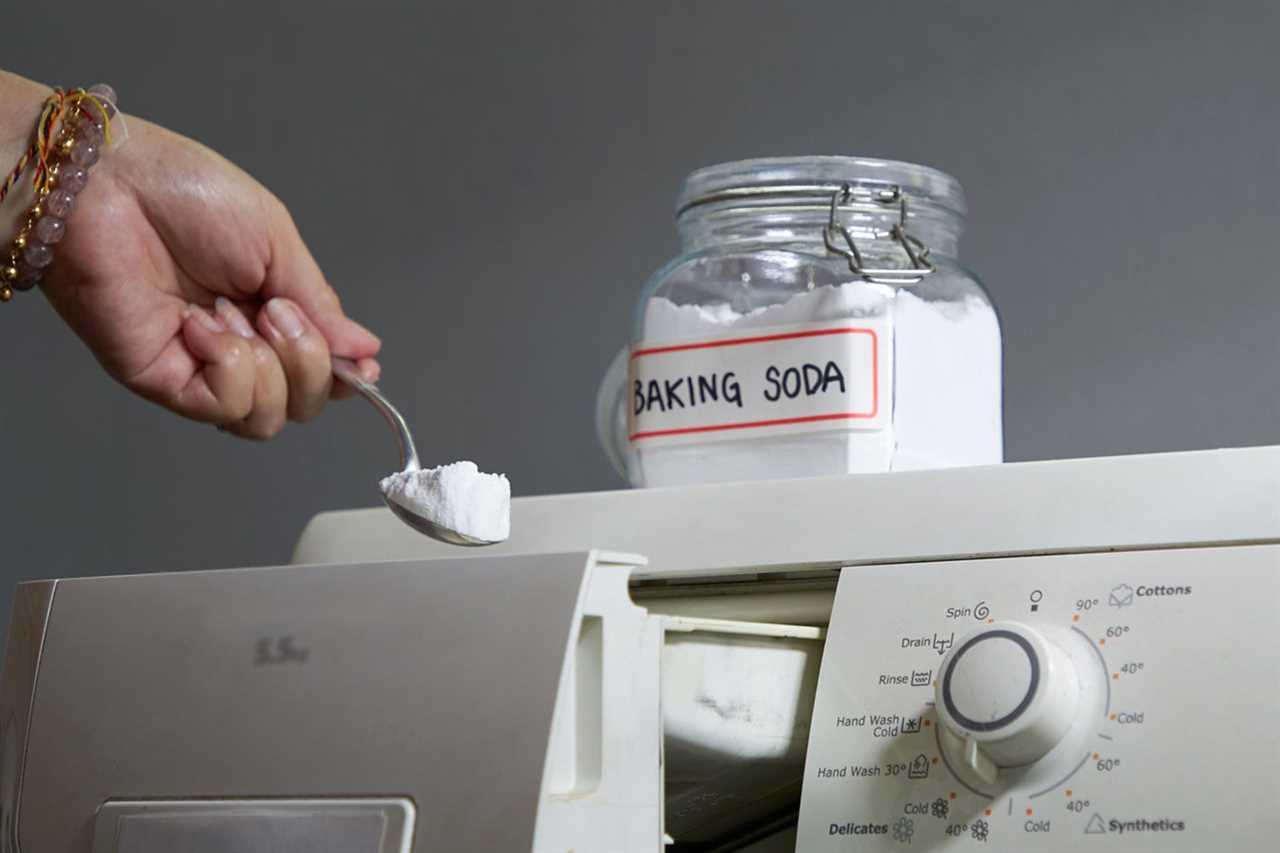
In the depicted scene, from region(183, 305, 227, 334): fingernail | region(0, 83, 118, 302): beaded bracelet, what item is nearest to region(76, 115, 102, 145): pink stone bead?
region(0, 83, 118, 302): beaded bracelet

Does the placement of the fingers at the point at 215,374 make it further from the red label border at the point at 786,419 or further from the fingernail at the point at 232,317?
the red label border at the point at 786,419

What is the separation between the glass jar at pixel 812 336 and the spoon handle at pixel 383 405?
0.10 metres

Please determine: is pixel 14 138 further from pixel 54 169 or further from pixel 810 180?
pixel 810 180

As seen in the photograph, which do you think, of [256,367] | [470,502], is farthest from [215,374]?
[470,502]

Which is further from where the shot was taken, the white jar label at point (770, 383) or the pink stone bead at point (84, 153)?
the pink stone bead at point (84, 153)

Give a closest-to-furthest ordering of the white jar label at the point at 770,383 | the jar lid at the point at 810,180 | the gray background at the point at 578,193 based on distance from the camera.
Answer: the white jar label at the point at 770,383, the jar lid at the point at 810,180, the gray background at the point at 578,193

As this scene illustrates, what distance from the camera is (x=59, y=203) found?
763 millimetres

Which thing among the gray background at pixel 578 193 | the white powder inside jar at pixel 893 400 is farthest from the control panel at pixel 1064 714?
the gray background at pixel 578 193

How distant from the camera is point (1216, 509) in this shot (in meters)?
0.50

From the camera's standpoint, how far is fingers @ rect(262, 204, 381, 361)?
2.68ft

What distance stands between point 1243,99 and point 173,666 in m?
0.82

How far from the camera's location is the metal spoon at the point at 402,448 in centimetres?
56

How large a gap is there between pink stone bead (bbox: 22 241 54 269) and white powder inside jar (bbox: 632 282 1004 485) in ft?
0.99

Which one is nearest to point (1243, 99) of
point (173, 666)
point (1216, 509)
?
point (1216, 509)
